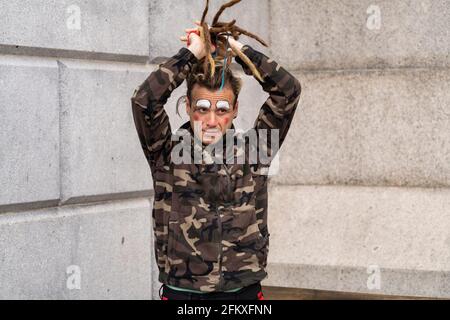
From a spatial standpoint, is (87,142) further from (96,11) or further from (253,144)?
(253,144)

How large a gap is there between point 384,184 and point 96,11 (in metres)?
3.01

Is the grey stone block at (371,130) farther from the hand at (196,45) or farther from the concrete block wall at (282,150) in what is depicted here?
the hand at (196,45)

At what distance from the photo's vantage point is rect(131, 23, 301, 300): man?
3.77 metres

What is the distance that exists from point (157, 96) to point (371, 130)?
371 centimetres

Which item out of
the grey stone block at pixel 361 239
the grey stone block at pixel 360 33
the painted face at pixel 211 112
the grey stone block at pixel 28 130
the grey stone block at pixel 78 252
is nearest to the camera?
the painted face at pixel 211 112

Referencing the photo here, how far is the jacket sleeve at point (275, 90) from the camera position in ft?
12.7

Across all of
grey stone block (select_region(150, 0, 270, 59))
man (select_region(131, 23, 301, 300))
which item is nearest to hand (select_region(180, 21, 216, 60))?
man (select_region(131, 23, 301, 300))

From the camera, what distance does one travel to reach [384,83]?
7000mm

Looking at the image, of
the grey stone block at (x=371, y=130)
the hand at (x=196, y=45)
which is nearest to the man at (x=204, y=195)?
the hand at (x=196, y=45)

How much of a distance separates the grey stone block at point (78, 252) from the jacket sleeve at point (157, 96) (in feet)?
4.61

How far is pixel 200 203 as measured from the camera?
3816mm

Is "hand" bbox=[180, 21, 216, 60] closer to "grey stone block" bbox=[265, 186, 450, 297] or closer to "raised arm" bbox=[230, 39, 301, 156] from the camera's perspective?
"raised arm" bbox=[230, 39, 301, 156]

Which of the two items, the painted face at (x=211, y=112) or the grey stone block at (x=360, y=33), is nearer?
the painted face at (x=211, y=112)

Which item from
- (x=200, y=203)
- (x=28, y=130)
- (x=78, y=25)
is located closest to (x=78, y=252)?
(x=28, y=130)
